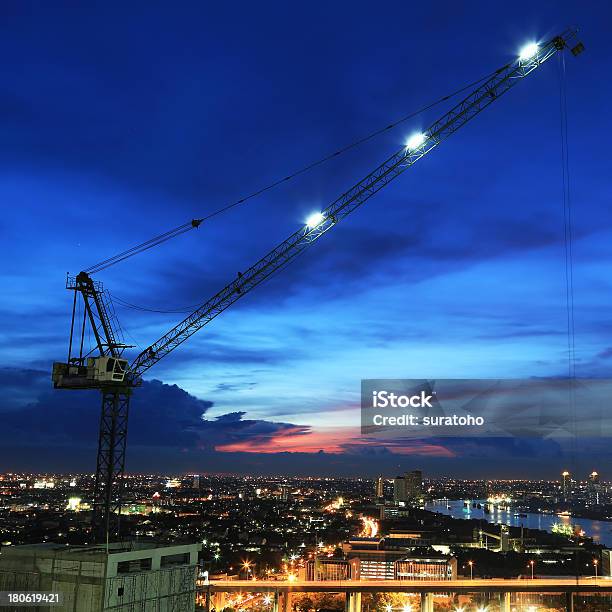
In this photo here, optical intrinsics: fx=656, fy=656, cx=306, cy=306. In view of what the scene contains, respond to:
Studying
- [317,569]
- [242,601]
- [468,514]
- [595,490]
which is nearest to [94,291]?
[242,601]

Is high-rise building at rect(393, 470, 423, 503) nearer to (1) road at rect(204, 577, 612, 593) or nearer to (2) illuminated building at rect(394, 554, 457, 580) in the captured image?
(2) illuminated building at rect(394, 554, 457, 580)

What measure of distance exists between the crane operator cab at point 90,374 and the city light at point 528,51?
19028 mm

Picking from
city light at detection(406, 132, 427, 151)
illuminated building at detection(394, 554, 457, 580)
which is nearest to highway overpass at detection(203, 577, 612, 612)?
illuminated building at detection(394, 554, 457, 580)

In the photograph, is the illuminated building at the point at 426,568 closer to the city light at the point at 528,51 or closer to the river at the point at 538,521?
the city light at the point at 528,51

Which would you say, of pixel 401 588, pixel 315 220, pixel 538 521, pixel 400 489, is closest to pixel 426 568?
pixel 401 588

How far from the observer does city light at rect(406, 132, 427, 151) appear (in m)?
25.6

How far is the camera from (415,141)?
25.9 m

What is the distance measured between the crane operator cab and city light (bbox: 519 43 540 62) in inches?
749

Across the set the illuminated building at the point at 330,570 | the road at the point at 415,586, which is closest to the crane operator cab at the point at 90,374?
the road at the point at 415,586

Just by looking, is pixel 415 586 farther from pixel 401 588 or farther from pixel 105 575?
pixel 105 575

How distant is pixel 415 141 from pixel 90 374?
15.8 m

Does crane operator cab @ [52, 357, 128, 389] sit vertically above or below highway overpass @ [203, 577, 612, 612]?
above

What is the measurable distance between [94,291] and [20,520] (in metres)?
57.4

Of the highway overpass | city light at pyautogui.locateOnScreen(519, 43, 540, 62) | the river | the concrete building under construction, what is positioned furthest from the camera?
the river
